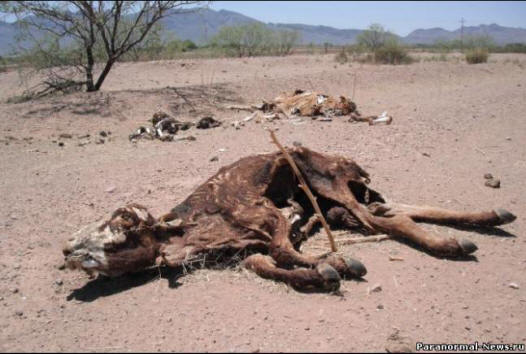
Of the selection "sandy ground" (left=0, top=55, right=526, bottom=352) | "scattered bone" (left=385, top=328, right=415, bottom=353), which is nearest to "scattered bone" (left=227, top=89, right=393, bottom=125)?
"sandy ground" (left=0, top=55, right=526, bottom=352)

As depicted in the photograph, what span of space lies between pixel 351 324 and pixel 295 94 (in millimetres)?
8502

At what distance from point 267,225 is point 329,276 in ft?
2.66

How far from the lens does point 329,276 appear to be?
3619 mm

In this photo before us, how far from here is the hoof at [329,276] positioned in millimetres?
3625

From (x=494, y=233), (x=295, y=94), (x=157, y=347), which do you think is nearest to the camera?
(x=157, y=347)

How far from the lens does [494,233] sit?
4805 mm

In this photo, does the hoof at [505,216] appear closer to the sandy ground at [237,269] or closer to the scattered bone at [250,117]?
the sandy ground at [237,269]

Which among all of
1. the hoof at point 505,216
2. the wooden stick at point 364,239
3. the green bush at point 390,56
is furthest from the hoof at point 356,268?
the green bush at point 390,56

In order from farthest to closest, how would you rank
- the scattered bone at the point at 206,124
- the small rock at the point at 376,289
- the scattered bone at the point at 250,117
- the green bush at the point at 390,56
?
the green bush at the point at 390,56 → the scattered bone at the point at 250,117 → the scattered bone at the point at 206,124 → the small rock at the point at 376,289

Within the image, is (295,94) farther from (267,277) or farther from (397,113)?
(267,277)

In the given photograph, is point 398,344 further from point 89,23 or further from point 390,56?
point 390,56

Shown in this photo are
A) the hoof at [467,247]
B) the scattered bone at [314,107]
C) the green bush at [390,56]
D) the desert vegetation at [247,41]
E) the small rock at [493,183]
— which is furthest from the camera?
the desert vegetation at [247,41]

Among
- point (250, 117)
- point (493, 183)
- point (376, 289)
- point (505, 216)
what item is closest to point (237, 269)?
point (376, 289)

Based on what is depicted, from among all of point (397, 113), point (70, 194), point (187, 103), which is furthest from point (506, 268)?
point (187, 103)
